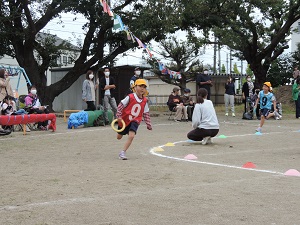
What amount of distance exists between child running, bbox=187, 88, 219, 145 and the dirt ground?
9.9 inches

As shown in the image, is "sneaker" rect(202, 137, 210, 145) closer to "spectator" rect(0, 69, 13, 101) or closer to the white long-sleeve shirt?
the white long-sleeve shirt

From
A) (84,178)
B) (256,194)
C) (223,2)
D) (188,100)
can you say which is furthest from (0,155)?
(223,2)

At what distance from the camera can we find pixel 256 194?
5309 mm

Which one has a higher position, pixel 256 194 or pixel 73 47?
pixel 73 47

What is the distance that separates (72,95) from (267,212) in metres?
25.8

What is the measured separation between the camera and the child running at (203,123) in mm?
10742

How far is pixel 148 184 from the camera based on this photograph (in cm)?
590

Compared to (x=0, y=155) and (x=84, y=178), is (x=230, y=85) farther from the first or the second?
(x=84, y=178)

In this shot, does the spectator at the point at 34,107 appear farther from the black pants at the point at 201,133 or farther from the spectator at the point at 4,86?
the black pants at the point at 201,133

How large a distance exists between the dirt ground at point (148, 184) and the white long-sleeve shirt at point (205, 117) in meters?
0.49

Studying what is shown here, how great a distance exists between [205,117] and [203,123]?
0.16 metres

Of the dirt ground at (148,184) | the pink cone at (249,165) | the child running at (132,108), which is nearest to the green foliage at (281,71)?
the dirt ground at (148,184)

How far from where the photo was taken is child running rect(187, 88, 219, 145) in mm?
10742

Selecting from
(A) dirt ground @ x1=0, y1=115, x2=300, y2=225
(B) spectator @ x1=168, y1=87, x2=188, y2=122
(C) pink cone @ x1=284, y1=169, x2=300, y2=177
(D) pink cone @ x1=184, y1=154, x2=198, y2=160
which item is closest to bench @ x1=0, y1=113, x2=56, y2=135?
(A) dirt ground @ x1=0, y1=115, x2=300, y2=225
